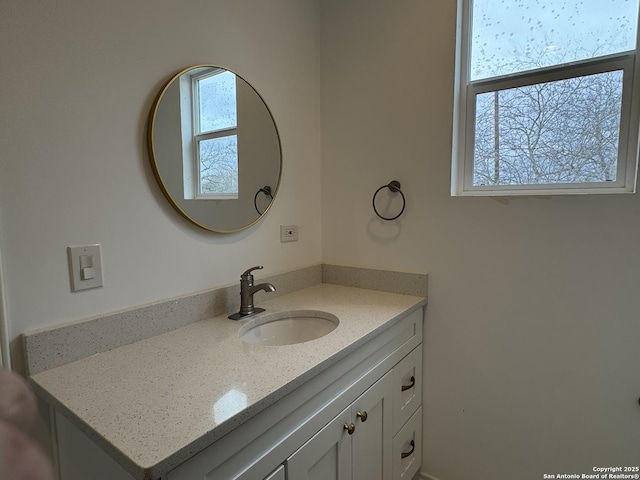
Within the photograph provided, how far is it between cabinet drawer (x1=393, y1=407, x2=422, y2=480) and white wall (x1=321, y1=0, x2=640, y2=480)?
0.20ft

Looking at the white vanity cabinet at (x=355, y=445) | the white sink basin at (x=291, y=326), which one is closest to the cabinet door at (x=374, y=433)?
the white vanity cabinet at (x=355, y=445)

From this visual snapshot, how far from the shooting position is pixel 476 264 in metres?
1.42

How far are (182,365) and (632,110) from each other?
63.7 inches

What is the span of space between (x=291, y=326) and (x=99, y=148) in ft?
2.89

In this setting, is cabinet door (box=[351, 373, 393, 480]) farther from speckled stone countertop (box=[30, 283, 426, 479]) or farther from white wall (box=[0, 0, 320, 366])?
white wall (box=[0, 0, 320, 366])

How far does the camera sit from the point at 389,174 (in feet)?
5.24

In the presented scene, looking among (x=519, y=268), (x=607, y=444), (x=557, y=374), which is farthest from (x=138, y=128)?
(x=607, y=444)

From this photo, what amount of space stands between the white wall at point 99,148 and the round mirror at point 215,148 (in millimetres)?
40

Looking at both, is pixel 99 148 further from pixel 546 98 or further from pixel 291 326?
pixel 546 98

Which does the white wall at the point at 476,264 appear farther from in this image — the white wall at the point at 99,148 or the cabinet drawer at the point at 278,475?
the cabinet drawer at the point at 278,475

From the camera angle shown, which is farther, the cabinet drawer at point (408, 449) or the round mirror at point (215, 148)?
Result: the cabinet drawer at point (408, 449)

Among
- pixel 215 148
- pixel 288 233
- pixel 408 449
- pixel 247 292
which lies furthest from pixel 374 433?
pixel 215 148

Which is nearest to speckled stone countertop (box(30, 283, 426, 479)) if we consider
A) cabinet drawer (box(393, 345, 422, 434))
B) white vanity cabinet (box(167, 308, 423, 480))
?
white vanity cabinet (box(167, 308, 423, 480))

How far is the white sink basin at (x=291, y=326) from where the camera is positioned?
1294 millimetres
